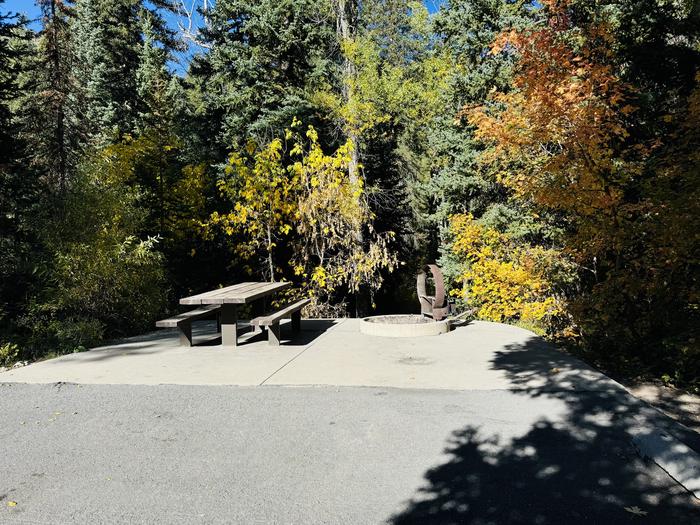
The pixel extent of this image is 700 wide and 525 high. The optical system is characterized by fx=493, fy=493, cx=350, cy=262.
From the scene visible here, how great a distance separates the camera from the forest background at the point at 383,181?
611cm

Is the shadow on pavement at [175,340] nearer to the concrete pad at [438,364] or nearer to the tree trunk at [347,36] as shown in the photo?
the concrete pad at [438,364]

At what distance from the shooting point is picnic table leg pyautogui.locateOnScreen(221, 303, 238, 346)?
23.2 feet

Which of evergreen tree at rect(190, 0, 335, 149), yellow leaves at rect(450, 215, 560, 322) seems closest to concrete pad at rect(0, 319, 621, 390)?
yellow leaves at rect(450, 215, 560, 322)

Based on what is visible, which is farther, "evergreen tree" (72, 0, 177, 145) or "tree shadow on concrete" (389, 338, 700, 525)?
"evergreen tree" (72, 0, 177, 145)

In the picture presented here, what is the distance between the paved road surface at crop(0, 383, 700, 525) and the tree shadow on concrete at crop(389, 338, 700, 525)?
11mm

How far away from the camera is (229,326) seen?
23.3 feet

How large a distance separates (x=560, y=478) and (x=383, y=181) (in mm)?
13093

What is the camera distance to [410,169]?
67.3ft

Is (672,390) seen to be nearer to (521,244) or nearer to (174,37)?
(521,244)

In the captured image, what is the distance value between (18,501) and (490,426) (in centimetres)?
309

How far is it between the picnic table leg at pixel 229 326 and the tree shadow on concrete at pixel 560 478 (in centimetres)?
422

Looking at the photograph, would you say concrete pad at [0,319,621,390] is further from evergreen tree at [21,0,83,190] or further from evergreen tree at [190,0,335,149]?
evergreen tree at [21,0,83,190]

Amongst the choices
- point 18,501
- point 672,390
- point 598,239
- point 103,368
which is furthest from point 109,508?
point 598,239

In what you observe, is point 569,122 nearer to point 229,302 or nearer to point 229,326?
point 229,302
